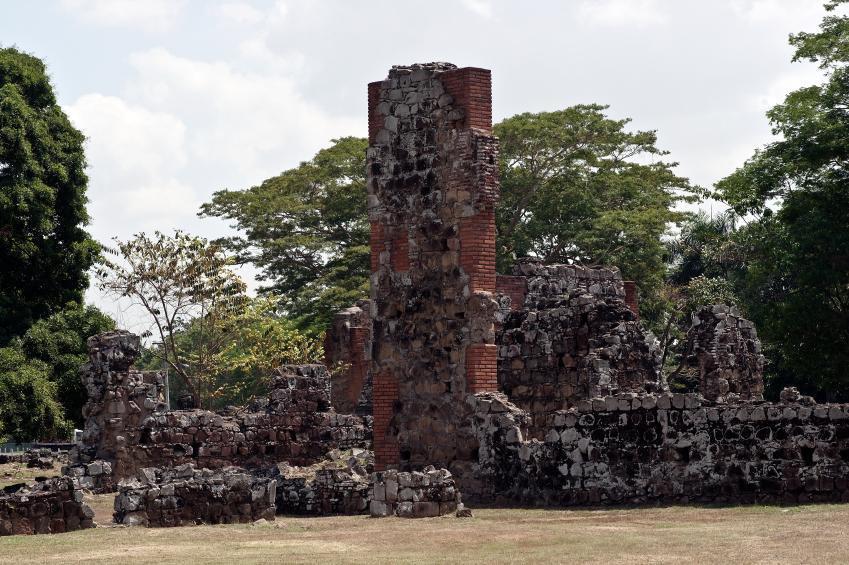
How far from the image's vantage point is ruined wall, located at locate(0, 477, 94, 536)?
19.8 meters

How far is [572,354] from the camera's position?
2747 centimetres

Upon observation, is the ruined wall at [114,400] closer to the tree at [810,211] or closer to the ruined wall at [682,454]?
the ruined wall at [682,454]

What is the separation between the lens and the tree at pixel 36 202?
50.0 meters

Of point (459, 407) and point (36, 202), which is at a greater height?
point (36, 202)

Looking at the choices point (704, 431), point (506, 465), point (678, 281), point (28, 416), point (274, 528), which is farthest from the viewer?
point (678, 281)

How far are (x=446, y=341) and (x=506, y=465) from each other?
8.24ft

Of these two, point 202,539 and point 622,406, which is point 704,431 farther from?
point 202,539

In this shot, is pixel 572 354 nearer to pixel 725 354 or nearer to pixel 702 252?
pixel 725 354

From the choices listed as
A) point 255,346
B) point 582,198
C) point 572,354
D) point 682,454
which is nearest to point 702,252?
point 582,198

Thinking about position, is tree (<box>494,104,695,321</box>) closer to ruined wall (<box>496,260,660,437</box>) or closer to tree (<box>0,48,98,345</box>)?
tree (<box>0,48,98,345</box>)

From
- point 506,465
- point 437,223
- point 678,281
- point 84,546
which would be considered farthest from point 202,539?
point 678,281

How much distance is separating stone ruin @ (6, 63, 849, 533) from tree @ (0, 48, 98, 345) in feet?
70.3

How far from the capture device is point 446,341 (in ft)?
84.2

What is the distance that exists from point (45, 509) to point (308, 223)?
3861cm
